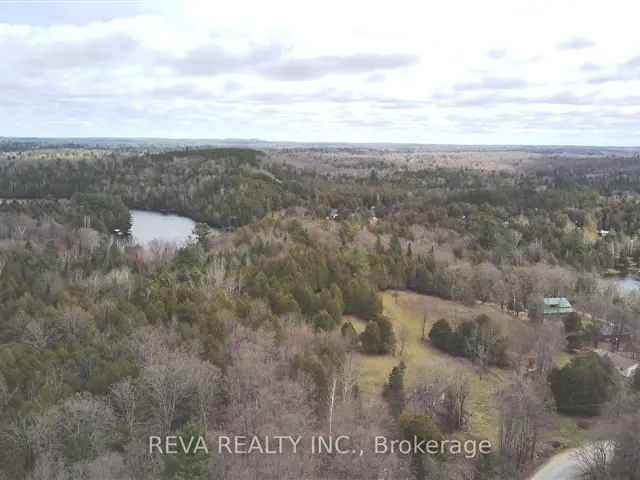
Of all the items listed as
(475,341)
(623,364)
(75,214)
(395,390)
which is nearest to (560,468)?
(395,390)

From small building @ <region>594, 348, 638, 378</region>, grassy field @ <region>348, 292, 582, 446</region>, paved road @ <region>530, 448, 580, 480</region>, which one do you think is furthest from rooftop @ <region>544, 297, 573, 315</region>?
paved road @ <region>530, 448, 580, 480</region>

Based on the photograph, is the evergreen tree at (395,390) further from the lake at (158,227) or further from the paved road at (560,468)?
the lake at (158,227)

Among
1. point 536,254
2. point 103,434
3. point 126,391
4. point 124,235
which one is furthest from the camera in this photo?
point 124,235

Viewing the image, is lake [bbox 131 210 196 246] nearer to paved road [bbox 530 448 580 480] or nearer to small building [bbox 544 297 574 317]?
small building [bbox 544 297 574 317]

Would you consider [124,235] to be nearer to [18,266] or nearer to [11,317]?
[18,266]

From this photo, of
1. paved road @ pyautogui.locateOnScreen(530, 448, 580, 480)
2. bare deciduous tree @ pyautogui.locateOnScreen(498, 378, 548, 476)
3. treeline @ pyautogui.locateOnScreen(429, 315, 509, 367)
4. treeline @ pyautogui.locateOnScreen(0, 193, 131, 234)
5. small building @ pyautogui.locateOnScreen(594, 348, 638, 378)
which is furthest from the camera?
treeline @ pyautogui.locateOnScreen(0, 193, 131, 234)

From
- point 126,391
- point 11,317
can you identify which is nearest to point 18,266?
point 11,317

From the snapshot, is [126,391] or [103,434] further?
[126,391]
